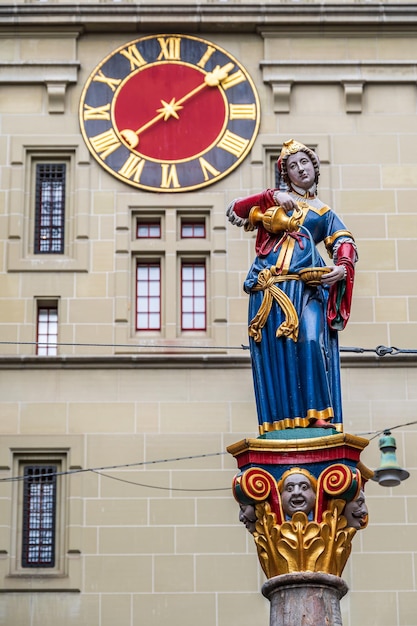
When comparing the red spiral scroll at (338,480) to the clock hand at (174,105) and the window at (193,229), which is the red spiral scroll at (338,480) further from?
the clock hand at (174,105)

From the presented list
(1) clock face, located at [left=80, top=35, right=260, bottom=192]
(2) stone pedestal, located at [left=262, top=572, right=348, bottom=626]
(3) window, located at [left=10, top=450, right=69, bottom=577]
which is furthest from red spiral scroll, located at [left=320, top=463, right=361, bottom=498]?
(1) clock face, located at [left=80, top=35, right=260, bottom=192]

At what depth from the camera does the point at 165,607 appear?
24562mm

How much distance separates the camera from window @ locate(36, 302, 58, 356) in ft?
86.0

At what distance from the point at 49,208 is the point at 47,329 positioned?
201cm

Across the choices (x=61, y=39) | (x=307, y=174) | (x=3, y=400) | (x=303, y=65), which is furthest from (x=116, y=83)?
(x=307, y=174)

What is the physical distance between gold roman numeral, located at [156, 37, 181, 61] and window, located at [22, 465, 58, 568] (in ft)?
22.0

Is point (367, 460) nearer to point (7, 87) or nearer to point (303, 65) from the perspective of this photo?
point (303, 65)

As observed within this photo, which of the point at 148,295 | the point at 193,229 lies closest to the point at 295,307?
the point at 148,295

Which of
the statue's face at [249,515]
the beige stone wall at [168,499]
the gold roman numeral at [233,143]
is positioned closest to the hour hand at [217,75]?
the gold roman numeral at [233,143]

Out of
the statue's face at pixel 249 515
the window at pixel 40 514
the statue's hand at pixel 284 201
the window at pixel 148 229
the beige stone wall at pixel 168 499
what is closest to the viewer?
the statue's face at pixel 249 515

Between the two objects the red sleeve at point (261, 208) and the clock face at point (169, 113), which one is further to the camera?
the clock face at point (169, 113)

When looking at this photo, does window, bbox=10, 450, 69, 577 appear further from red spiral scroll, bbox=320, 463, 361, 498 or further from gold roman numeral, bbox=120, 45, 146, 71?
red spiral scroll, bbox=320, 463, 361, 498

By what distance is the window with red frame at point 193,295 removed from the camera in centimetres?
2653

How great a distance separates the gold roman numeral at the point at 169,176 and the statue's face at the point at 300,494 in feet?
44.2
